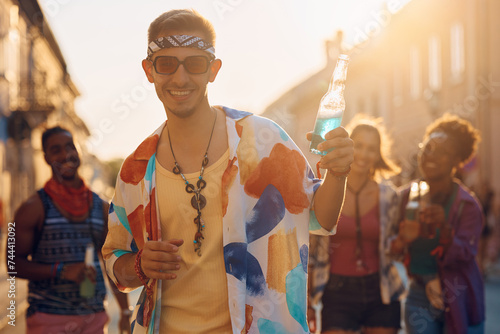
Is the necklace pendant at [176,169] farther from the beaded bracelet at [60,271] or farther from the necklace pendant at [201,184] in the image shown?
the beaded bracelet at [60,271]

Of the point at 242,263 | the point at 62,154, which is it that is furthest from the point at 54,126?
the point at 242,263

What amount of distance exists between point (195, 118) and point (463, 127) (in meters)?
3.01

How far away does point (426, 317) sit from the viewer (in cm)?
438

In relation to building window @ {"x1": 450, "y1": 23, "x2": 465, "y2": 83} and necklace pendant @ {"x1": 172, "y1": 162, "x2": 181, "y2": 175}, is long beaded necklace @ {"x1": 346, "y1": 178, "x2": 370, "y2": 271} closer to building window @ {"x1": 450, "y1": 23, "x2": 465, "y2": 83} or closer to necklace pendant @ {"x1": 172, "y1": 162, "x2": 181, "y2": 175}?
necklace pendant @ {"x1": 172, "y1": 162, "x2": 181, "y2": 175}

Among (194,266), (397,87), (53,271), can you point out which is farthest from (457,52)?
(194,266)

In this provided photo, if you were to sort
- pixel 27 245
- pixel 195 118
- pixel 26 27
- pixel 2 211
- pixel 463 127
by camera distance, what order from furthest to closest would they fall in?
pixel 26 27
pixel 2 211
pixel 463 127
pixel 27 245
pixel 195 118

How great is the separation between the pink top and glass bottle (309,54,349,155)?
6.41 ft

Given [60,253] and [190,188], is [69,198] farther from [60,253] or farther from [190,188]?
[190,188]

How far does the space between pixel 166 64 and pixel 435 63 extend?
22.0m

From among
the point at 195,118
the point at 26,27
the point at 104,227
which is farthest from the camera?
the point at 26,27

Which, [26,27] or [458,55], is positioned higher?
[26,27]

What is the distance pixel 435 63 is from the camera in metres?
23.0

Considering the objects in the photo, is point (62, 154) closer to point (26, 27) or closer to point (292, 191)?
point (292, 191)

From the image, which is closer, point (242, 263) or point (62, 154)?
point (242, 263)
